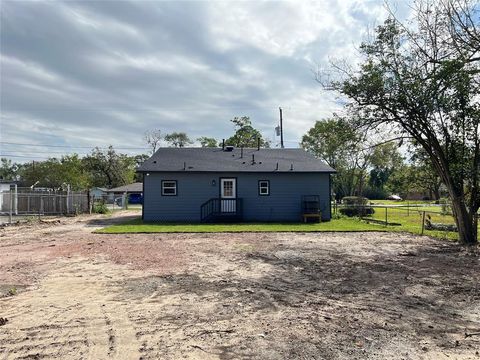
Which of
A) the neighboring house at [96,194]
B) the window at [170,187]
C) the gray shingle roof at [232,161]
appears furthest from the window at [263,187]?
the neighboring house at [96,194]

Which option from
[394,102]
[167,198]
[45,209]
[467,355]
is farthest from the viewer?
[45,209]

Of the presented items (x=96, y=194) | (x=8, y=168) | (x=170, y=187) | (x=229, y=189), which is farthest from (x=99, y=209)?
(x=8, y=168)

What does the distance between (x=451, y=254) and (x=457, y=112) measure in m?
4.14

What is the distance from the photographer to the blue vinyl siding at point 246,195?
65.2ft

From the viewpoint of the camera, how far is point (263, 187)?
2059 centimetres

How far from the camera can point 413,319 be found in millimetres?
4770

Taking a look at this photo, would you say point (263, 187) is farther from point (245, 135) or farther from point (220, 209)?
point (245, 135)

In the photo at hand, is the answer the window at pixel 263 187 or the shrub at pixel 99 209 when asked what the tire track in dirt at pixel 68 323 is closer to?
the window at pixel 263 187

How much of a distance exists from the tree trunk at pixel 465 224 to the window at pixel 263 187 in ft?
32.6

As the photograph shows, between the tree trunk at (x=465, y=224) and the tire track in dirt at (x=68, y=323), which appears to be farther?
the tree trunk at (x=465, y=224)

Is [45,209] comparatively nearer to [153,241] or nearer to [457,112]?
[153,241]

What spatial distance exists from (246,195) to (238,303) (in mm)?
14970

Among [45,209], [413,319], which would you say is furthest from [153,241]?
[45,209]

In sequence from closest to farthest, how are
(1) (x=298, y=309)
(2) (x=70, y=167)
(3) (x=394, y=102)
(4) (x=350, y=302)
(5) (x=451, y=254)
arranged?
1. (1) (x=298, y=309)
2. (4) (x=350, y=302)
3. (5) (x=451, y=254)
4. (3) (x=394, y=102)
5. (2) (x=70, y=167)
